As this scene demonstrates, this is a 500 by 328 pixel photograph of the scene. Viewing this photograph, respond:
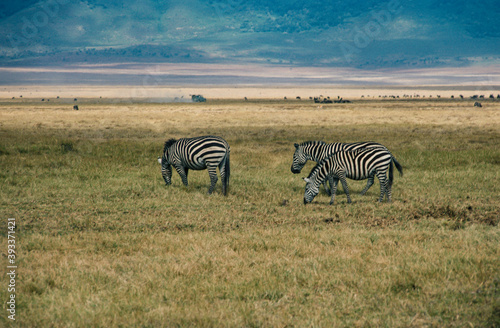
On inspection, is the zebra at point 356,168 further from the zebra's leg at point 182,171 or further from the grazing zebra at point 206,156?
the zebra's leg at point 182,171

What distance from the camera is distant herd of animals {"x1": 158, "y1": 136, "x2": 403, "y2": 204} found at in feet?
48.7

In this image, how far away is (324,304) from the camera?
6.85 meters

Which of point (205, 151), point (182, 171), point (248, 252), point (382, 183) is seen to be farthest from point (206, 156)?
point (248, 252)

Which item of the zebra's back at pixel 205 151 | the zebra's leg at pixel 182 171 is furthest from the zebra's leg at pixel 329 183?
the zebra's leg at pixel 182 171

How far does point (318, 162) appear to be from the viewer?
628 inches

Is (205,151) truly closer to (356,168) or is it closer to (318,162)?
(318,162)

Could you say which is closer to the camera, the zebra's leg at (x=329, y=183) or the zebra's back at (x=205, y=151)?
the zebra's leg at (x=329, y=183)

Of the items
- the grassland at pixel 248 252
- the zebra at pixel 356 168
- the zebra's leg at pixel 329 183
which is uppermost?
the zebra at pixel 356 168

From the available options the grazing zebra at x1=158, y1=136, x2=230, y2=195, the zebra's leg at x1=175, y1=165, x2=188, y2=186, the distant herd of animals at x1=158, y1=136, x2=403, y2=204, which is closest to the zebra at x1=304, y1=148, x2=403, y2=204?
the distant herd of animals at x1=158, y1=136, x2=403, y2=204

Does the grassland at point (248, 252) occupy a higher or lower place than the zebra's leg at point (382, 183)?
lower

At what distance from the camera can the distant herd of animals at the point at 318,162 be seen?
1484 cm

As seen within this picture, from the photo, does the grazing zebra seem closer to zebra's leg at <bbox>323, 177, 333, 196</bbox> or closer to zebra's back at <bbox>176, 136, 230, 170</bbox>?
zebra's back at <bbox>176, 136, 230, 170</bbox>

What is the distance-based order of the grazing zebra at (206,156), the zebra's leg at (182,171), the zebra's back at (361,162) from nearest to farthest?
the zebra's back at (361,162), the grazing zebra at (206,156), the zebra's leg at (182,171)

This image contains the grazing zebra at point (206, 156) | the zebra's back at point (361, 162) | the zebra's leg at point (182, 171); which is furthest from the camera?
the zebra's leg at point (182, 171)
